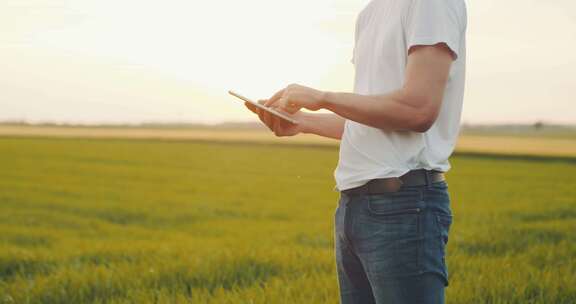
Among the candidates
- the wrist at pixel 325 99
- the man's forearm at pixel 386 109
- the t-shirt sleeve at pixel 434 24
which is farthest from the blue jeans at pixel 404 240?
the t-shirt sleeve at pixel 434 24

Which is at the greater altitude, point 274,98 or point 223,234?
point 274,98

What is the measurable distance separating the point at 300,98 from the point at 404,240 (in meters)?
0.55

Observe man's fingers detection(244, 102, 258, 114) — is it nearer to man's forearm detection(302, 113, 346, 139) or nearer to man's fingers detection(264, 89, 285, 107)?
man's fingers detection(264, 89, 285, 107)

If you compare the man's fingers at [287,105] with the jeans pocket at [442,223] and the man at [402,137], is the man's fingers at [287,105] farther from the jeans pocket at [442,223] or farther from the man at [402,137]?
the jeans pocket at [442,223]

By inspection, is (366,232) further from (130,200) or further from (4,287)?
(130,200)

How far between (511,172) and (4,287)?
26.4 m

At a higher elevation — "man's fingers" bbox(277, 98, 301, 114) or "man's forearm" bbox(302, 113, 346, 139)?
"man's fingers" bbox(277, 98, 301, 114)

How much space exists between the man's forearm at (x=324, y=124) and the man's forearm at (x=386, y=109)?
0.63m

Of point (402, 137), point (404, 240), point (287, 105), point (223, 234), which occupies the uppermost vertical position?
point (287, 105)

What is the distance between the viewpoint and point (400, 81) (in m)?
2.05

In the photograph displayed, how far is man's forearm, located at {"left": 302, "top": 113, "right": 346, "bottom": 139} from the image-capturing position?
261 cm

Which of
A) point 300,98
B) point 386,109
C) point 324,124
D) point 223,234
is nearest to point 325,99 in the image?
point 300,98

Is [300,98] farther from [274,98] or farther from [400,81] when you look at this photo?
[400,81]

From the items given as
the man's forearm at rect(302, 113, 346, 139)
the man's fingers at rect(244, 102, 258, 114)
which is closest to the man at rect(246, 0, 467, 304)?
the man's fingers at rect(244, 102, 258, 114)
